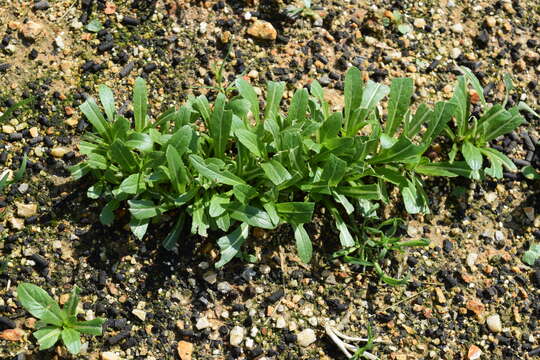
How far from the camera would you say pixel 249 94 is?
3.50m

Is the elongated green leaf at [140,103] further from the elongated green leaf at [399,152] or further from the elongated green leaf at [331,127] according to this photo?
the elongated green leaf at [399,152]

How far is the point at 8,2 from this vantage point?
12.5 feet

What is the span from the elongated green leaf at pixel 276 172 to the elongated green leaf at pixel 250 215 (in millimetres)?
176

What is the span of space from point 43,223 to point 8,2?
1.29 metres

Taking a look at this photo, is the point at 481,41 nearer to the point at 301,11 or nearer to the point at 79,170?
the point at 301,11

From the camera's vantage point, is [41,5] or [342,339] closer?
[342,339]

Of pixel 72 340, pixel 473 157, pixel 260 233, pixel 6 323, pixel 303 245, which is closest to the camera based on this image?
pixel 72 340

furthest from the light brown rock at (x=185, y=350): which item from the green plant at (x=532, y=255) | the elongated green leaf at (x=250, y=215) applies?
the green plant at (x=532, y=255)

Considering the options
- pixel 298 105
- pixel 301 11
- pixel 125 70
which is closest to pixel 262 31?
pixel 301 11

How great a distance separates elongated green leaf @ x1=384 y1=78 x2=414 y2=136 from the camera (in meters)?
3.55

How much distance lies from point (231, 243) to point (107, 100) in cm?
93

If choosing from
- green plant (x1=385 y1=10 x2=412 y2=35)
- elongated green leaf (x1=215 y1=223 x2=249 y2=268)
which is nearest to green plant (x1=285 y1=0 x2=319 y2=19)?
green plant (x1=385 y1=10 x2=412 y2=35)

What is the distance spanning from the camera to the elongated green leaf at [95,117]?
336 centimetres

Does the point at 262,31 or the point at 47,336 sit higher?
the point at 262,31
